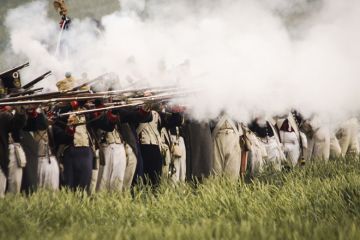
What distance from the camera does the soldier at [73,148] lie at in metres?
9.43

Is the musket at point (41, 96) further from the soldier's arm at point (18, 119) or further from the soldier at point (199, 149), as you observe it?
the soldier at point (199, 149)

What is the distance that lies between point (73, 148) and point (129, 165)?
42.8 inches

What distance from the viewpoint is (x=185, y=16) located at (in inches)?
448

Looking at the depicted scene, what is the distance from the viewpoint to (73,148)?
954cm

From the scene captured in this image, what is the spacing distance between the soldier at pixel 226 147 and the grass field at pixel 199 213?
1816mm

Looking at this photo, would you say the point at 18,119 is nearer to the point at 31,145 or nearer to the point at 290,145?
the point at 31,145

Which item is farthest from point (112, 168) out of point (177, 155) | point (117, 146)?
point (177, 155)

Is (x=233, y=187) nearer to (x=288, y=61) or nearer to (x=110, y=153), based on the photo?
(x=110, y=153)

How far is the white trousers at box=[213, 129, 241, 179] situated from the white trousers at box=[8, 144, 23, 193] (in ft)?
12.3

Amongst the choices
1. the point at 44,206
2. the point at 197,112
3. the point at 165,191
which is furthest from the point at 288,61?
the point at 44,206

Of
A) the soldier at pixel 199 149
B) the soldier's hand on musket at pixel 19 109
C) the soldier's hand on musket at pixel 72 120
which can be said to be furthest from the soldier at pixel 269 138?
the soldier's hand on musket at pixel 19 109

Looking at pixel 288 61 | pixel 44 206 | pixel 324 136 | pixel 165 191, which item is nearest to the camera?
pixel 44 206

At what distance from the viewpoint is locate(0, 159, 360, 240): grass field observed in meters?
6.16

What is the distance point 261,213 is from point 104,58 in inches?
154
